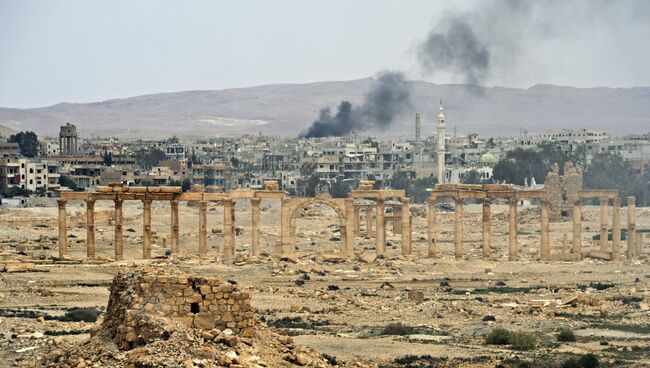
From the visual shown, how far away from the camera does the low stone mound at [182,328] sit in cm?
2634

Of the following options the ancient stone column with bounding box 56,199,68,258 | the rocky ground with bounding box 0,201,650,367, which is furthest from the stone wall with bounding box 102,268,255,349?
the ancient stone column with bounding box 56,199,68,258

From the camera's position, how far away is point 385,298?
51.4 meters

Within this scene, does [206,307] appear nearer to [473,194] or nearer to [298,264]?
[298,264]

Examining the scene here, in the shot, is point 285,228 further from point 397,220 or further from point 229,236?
point 397,220

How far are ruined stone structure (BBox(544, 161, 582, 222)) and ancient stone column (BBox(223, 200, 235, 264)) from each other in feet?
83.4

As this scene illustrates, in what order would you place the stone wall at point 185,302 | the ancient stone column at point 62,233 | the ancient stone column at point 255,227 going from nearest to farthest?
the stone wall at point 185,302 → the ancient stone column at point 62,233 → the ancient stone column at point 255,227

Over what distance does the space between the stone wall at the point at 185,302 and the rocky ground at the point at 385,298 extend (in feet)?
4.08

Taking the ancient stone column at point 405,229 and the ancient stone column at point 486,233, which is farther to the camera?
the ancient stone column at point 405,229

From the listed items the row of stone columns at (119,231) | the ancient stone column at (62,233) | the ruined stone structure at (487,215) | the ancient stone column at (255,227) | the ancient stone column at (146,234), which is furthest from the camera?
the ruined stone structure at (487,215)

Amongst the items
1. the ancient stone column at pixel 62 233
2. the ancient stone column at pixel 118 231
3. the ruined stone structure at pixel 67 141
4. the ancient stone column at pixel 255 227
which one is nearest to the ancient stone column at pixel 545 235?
the ancient stone column at pixel 255 227

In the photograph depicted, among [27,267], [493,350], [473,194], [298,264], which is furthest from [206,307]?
[473,194]

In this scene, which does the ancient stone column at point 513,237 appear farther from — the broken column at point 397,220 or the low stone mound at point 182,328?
the low stone mound at point 182,328

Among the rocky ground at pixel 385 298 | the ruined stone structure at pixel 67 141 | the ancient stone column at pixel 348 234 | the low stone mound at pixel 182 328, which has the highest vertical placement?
the ruined stone structure at pixel 67 141

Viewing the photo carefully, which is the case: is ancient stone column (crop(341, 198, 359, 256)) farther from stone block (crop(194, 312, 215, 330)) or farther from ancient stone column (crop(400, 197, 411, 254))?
stone block (crop(194, 312, 215, 330))
